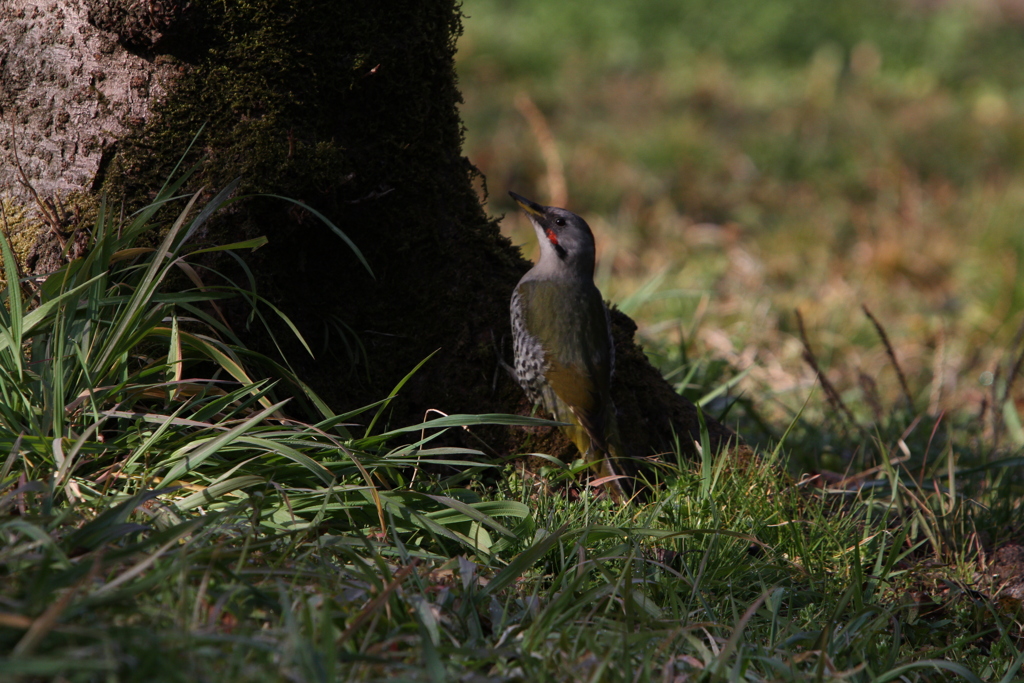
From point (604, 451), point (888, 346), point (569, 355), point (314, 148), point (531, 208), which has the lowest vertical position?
point (604, 451)

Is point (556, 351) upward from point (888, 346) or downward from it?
upward

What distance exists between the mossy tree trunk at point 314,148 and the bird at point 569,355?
12 cm

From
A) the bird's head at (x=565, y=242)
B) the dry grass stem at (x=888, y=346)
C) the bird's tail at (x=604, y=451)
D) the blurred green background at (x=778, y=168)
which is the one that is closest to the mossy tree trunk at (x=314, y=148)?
the bird's tail at (x=604, y=451)

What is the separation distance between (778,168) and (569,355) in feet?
23.7

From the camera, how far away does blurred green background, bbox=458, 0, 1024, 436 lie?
21.3 feet

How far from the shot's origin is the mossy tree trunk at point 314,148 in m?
2.89

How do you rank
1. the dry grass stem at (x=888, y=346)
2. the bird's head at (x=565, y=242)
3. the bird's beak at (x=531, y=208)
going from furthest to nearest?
1. the dry grass stem at (x=888, y=346)
2. the bird's beak at (x=531, y=208)
3. the bird's head at (x=565, y=242)

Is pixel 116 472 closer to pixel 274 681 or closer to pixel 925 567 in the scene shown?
pixel 274 681

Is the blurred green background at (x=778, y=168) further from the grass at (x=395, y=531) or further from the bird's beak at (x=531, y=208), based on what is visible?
the bird's beak at (x=531, y=208)

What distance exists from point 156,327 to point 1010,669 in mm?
2653

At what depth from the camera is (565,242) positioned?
11.5 ft

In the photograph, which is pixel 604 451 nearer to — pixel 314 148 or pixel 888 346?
pixel 314 148

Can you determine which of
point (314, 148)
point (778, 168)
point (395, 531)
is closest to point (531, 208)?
point (314, 148)

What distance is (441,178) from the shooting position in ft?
10.9
